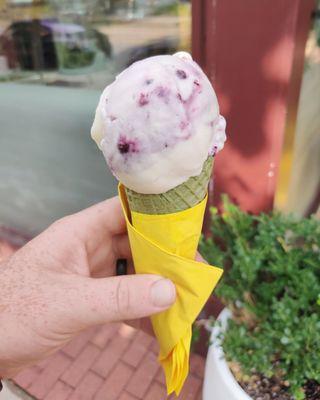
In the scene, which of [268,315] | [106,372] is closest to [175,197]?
[268,315]

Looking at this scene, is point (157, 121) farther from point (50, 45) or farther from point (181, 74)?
point (50, 45)

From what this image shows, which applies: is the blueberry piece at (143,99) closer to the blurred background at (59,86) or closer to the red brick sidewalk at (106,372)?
the blurred background at (59,86)


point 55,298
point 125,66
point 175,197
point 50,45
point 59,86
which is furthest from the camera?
point 50,45

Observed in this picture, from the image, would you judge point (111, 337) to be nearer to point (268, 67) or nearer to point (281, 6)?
point (268, 67)

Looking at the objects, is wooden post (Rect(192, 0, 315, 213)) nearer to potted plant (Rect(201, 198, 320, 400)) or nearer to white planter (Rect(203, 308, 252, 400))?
potted plant (Rect(201, 198, 320, 400))

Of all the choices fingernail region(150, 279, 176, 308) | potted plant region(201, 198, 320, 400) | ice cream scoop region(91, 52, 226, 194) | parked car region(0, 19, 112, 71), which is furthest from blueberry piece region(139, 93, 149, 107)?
parked car region(0, 19, 112, 71)
